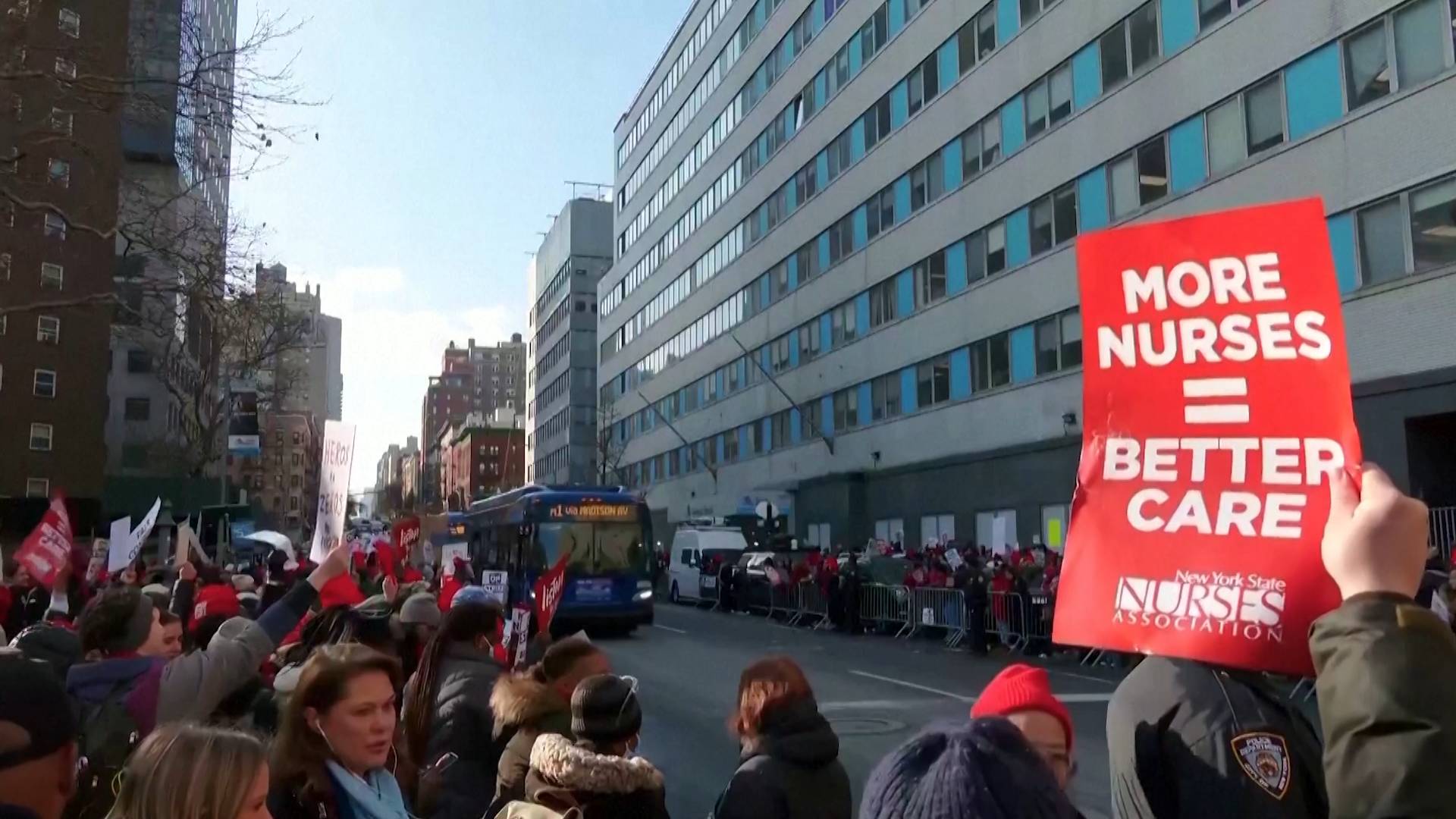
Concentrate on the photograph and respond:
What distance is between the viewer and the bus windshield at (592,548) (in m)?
25.6

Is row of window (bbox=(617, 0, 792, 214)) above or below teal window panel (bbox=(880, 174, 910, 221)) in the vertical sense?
above

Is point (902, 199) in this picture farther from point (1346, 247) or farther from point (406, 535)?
point (406, 535)

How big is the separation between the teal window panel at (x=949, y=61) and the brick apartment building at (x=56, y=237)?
23728 millimetres

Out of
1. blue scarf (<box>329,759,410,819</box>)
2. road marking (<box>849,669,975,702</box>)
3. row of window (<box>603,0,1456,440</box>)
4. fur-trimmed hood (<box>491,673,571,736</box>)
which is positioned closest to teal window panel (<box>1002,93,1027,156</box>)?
row of window (<box>603,0,1456,440</box>)

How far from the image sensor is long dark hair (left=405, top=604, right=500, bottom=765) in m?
5.04

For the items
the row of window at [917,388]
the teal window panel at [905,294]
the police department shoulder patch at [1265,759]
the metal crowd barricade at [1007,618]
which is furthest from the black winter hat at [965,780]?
the teal window panel at [905,294]

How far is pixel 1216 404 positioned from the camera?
9.24ft

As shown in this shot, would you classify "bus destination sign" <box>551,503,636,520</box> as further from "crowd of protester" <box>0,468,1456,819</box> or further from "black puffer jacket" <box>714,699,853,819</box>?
"black puffer jacket" <box>714,699,853,819</box>

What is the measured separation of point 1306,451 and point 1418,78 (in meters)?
21.9

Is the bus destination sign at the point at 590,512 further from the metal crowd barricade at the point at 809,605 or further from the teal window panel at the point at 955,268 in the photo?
the teal window panel at the point at 955,268

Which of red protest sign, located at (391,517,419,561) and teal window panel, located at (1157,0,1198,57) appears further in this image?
teal window panel, located at (1157,0,1198,57)

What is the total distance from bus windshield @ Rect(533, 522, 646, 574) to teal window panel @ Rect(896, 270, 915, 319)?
16.9 m

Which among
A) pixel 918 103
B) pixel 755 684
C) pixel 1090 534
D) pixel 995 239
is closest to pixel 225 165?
pixel 755 684

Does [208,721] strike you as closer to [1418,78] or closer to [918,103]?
[1418,78]
